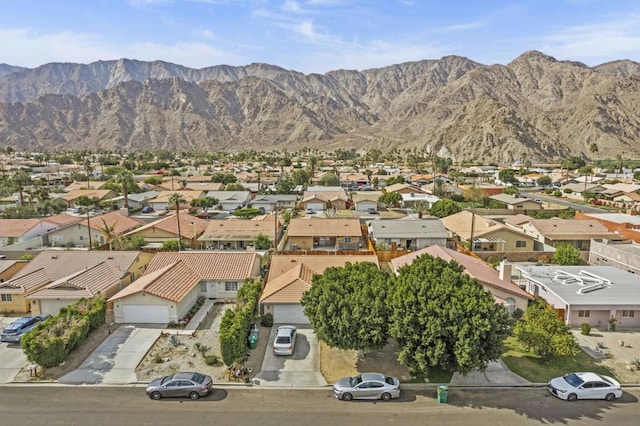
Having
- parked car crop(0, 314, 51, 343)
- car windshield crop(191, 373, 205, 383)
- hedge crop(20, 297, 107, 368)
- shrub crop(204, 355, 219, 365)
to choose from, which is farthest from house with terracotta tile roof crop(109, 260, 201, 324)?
car windshield crop(191, 373, 205, 383)

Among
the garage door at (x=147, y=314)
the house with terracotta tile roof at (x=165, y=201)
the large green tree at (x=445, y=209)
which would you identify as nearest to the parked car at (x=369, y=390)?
the garage door at (x=147, y=314)

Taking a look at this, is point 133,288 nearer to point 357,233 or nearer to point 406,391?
point 406,391

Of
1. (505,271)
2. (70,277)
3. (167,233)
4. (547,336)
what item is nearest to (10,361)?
(70,277)

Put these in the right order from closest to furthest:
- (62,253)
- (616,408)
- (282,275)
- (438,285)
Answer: (616,408) < (438,285) < (282,275) < (62,253)

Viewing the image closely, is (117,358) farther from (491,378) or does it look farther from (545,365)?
(545,365)

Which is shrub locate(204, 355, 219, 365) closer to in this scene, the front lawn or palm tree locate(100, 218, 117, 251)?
the front lawn

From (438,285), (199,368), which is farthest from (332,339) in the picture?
(199,368)
